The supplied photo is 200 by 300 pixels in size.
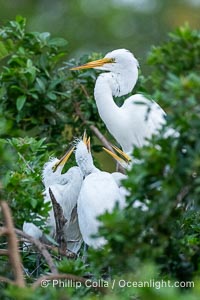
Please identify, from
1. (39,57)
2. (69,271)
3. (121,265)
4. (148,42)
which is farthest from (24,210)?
(148,42)

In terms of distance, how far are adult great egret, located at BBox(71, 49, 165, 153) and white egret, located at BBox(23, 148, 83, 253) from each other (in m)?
0.26

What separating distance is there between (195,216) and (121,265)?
3.87 ft

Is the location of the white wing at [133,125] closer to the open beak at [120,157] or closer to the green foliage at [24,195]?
the open beak at [120,157]

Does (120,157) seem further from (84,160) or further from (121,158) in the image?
(84,160)

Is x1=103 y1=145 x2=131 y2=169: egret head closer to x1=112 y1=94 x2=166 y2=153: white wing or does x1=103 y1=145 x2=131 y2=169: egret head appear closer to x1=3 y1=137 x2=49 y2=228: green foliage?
x1=112 y1=94 x2=166 y2=153: white wing

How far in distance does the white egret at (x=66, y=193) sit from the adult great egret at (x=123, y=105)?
0.85 feet

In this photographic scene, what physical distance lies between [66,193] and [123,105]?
0.57 m

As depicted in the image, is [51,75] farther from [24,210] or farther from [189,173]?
[189,173]

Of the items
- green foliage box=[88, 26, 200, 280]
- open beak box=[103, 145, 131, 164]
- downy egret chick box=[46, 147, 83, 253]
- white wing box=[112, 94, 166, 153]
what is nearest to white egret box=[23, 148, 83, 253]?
downy egret chick box=[46, 147, 83, 253]

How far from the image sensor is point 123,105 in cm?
413

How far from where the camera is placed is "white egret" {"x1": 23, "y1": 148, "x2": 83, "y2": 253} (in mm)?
3748

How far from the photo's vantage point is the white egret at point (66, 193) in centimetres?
375

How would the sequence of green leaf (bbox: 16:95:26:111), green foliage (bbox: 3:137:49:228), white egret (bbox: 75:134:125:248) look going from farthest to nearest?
green leaf (bbox: 16:95:26:111) < white egret (bbox: 75:134:125:248) < green foliage (bbox: 3:137:49:228)

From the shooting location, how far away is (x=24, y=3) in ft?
34.4
